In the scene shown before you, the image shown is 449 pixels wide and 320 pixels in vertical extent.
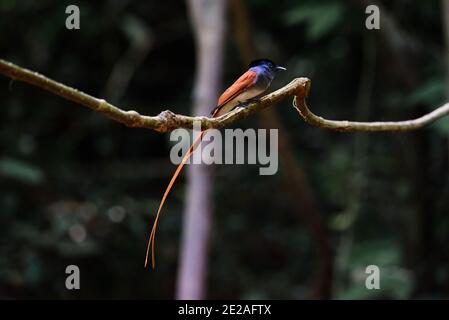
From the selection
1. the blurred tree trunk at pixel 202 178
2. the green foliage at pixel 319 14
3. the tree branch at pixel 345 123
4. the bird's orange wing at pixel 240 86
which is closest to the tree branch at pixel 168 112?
the tree branch at pixel 345 123

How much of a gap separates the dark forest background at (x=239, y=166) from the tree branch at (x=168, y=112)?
3007mm

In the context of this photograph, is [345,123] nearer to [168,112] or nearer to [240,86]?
[240,86]

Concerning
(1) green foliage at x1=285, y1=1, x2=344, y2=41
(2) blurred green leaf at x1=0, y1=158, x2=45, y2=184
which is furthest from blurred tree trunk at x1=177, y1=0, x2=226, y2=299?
(2) blurred green leaf at x1=0, y1=158, x2=45, y2=184

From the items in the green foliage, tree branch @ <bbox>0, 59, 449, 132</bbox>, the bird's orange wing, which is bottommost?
tree branch @ <bbox>0, 59, 449, 132</bbox>

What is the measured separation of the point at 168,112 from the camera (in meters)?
1.84

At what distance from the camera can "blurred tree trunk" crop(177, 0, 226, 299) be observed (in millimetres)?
4473

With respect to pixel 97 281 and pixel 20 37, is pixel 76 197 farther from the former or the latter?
pixel 20 37

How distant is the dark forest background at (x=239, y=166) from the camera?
5.66 metres

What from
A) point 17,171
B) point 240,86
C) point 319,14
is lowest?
point 240,86

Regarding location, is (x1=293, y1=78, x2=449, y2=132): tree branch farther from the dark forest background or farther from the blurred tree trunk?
the dark forest background

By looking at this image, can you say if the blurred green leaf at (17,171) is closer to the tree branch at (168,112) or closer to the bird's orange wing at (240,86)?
the bird's orange wing at (240,86)

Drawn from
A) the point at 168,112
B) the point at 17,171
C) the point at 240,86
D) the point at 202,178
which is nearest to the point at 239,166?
the point at 17,171

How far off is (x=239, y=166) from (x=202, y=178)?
8.53ft

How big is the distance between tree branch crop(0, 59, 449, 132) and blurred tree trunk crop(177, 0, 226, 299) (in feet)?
7.61
